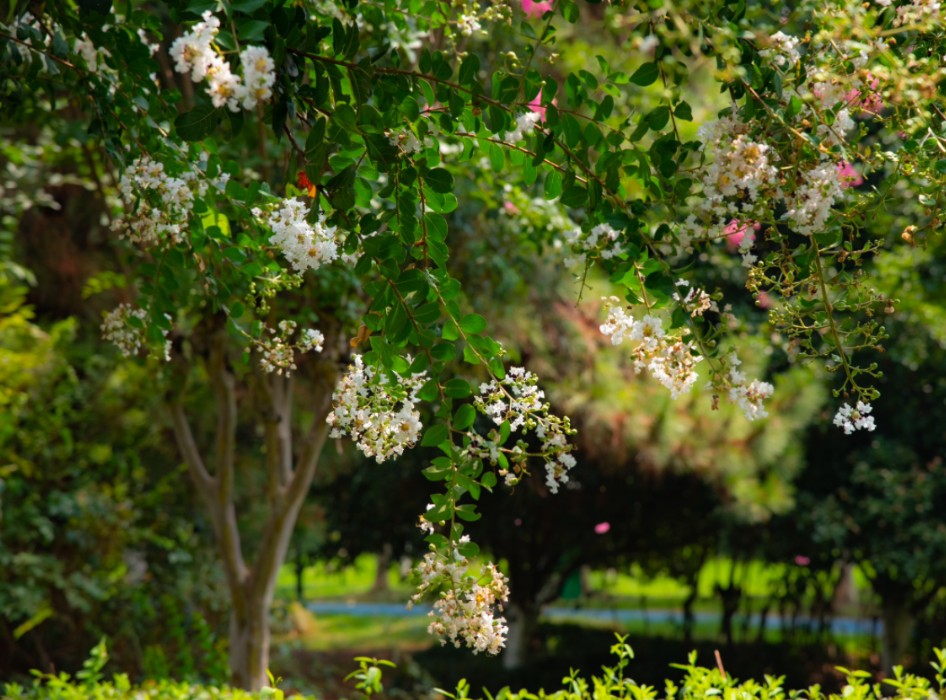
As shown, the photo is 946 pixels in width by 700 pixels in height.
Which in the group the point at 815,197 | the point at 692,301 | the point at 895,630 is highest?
the point at 815,197

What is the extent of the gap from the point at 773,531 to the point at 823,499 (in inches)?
18.5

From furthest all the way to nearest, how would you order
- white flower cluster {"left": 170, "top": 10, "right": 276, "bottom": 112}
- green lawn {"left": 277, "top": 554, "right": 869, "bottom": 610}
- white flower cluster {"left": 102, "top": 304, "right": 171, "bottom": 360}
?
green lawn {"left": 277, "top": 554, "right": 869, "bottom": 610} < white flower cluster {"left": 102, "top": 304, "right": 171, "bottom": 360} < white flower cluster {"left": 170, "top": 10, "right": 276, "bottom": 112}

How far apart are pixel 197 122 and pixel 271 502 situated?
3.16 metres

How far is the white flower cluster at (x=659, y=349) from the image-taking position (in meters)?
1.76

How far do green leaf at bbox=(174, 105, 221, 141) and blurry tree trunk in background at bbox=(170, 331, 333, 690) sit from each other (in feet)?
9.25

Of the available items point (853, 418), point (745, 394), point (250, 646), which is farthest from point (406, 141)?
point (250, 646)

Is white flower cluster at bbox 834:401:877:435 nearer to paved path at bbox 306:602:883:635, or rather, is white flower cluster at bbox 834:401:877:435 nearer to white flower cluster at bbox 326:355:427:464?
white flower cluster at bbox 326:355:427:464

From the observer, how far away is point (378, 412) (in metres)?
1.83

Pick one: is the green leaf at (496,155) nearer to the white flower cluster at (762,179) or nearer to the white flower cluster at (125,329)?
the white flower cluster at (762,179)

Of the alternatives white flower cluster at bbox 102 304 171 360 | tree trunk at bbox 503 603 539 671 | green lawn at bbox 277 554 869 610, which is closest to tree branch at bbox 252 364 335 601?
white flower cluster at bbox 102 304 171 360

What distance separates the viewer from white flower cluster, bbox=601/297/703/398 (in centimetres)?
176

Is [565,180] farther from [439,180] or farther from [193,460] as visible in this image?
[193,460]

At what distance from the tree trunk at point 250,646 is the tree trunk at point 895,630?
5378 millimetres

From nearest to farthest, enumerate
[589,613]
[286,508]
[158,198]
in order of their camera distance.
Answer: [158,198], [286,508], [589,613]
